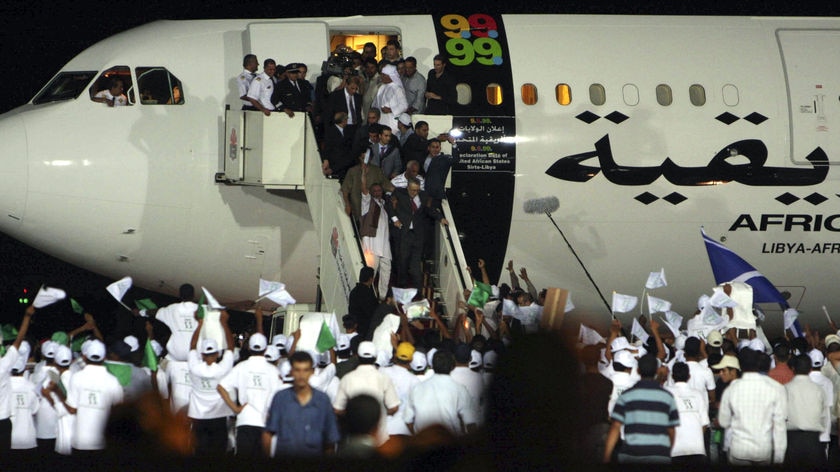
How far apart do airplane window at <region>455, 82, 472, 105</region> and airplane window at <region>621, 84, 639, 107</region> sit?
2.11 metres

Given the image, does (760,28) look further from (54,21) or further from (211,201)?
(54,21)

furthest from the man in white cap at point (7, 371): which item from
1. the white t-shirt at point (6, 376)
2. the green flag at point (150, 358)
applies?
the green flag at point (150, 358)

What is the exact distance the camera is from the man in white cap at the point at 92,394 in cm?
1235

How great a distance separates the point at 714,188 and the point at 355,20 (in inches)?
212

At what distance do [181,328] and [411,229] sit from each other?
368 centimetres

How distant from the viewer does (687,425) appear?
12391mm

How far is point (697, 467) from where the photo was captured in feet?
23.3

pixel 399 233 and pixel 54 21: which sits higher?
pixel 54 21

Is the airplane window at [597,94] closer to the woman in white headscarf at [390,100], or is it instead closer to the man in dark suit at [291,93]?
the woman in white headscarf at [390,100]

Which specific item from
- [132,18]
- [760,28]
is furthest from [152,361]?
[132,18]

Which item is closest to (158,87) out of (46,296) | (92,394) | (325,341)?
(46,296)

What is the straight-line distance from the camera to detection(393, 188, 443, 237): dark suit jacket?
55.7 ft

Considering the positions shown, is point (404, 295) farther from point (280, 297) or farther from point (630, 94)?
point (630, 94)

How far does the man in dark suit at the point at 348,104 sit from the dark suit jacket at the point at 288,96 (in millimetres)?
367
